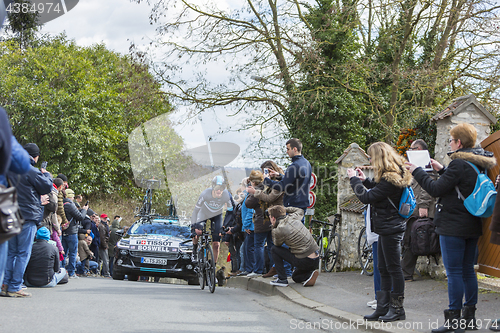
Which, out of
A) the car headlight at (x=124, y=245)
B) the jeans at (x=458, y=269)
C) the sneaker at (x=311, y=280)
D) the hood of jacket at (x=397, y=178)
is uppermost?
the hood of jacket at (x=397, y=178)

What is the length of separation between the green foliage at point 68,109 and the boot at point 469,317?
23973 mm

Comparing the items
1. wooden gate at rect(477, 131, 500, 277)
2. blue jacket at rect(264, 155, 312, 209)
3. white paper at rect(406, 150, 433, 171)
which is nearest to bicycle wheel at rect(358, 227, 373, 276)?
blue jacket at rect(264, 155, 312, 209)

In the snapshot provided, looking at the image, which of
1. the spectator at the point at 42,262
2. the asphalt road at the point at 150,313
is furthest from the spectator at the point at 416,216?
the spectator at the point at 42,262

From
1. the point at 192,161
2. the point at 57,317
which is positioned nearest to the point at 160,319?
the point at 57,317

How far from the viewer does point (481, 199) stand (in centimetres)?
523

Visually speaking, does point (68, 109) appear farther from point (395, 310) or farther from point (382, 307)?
point (395, 310)

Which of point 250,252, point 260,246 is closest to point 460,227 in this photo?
point 260,246

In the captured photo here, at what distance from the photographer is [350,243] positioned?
1205 cm

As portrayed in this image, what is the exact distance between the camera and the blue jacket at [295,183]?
28.7ft

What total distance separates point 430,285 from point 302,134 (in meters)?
13.8

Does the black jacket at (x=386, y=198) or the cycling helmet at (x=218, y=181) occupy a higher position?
the cycling helmet at (x=218, y=181)

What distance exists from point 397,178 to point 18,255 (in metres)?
5.34

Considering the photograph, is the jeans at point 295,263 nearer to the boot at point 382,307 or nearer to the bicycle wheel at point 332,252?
the boot at point 382,307

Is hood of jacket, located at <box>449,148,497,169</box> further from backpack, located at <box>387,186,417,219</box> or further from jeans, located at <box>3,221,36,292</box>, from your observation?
jeans, located at <box>3,221,36,292</box>
